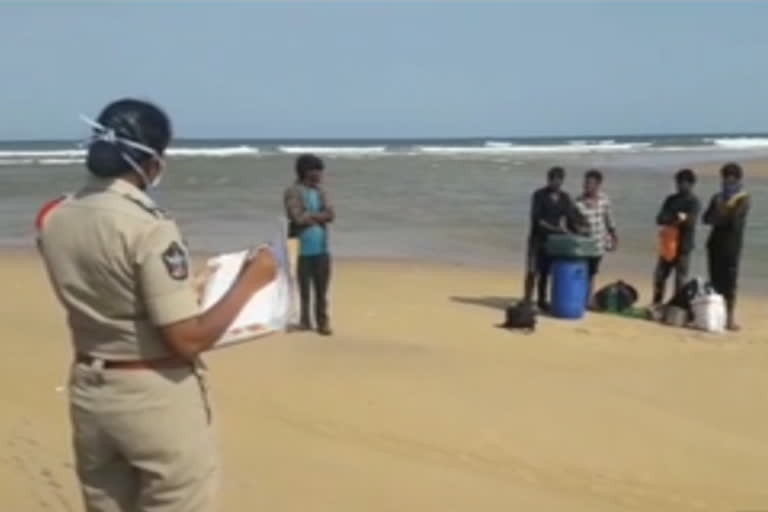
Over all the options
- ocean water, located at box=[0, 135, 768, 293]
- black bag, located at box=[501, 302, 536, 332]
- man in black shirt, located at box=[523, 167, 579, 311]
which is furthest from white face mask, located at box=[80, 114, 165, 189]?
man in black shirt, located at box=[523, 167, 579, 311]

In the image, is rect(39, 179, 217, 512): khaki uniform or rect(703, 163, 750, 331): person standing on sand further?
rect(703, 163, 750, 331): person standing on sand

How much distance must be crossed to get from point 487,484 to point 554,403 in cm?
175

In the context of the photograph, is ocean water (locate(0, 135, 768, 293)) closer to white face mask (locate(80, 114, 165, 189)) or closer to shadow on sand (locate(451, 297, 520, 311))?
shadow on sand (locate(451, 297, 520, 311))

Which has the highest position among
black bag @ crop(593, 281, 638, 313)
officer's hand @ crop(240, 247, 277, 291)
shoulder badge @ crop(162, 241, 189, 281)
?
shoulder badge @ crop(162, 241, 189, 281)

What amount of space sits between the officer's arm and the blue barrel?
7971 mm

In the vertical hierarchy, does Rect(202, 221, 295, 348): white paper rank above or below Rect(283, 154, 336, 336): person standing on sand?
above

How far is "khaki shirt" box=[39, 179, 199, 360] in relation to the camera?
265 centimetres

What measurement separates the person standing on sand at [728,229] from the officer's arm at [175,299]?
26.9 ft

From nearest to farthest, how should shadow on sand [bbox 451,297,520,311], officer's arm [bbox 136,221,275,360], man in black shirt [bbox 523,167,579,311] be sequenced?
officer's arm [bbox 136,221,275,360] < man in black shirt [bbox 523,167,579,311] < shadow on sand [bbox 451,297,520,311]

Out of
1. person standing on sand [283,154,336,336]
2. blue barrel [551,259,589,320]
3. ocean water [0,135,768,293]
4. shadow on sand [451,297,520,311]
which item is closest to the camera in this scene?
person standing on sand [283,154,336,336]

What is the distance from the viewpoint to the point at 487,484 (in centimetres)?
532

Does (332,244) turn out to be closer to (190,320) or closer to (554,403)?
(554,403)

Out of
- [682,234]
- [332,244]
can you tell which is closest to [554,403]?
[682,234]

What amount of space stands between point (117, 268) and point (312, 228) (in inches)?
254
